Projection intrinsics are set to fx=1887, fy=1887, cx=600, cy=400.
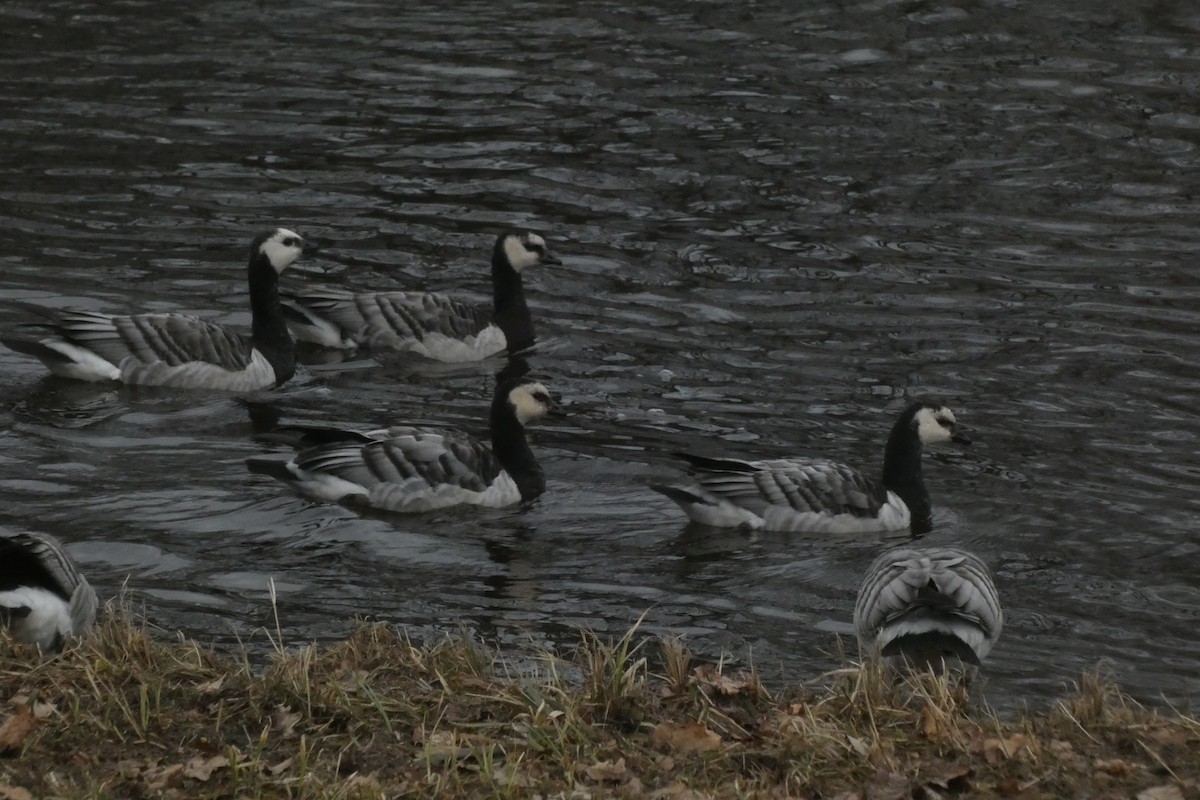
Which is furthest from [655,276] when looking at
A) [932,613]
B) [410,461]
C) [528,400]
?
[932,613]

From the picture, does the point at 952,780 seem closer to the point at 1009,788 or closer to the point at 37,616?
the point at 1009,788

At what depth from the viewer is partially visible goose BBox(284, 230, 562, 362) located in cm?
1625

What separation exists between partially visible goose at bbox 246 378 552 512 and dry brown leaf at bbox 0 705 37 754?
17.9ft

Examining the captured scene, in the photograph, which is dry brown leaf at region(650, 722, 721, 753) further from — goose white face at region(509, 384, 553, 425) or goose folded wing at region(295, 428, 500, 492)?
goose white face at region(509, 384, 553, 425)

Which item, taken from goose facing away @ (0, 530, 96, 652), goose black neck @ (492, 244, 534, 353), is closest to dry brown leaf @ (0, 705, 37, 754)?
goose facing away @ (0, 530, 96, 652)

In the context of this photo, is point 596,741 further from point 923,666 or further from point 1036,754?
point 923,666

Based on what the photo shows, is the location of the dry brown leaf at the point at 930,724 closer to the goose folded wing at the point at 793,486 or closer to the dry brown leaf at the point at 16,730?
the dry brown leaf at the point at 16,730

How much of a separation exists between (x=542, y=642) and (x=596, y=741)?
2.56 meters

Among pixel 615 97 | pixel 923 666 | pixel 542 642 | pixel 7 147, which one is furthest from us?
pixel 615 97

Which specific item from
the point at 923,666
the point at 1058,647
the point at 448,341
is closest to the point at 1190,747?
the point at 923,666

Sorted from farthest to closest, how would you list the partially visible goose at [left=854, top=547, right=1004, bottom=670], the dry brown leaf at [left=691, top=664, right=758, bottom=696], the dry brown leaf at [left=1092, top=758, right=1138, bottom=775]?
the partially visible goose at [left=854, top=547, right=1004, bottom=670], the dry brown leaf at [left=691, top=664, right=758, bottom=696], the dry brown leaf at [left=1092, top=758, right=1138, bottom=775]

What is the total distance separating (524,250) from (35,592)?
29.8 feet

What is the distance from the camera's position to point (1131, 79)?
22766mm

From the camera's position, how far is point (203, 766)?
22.8 feet
